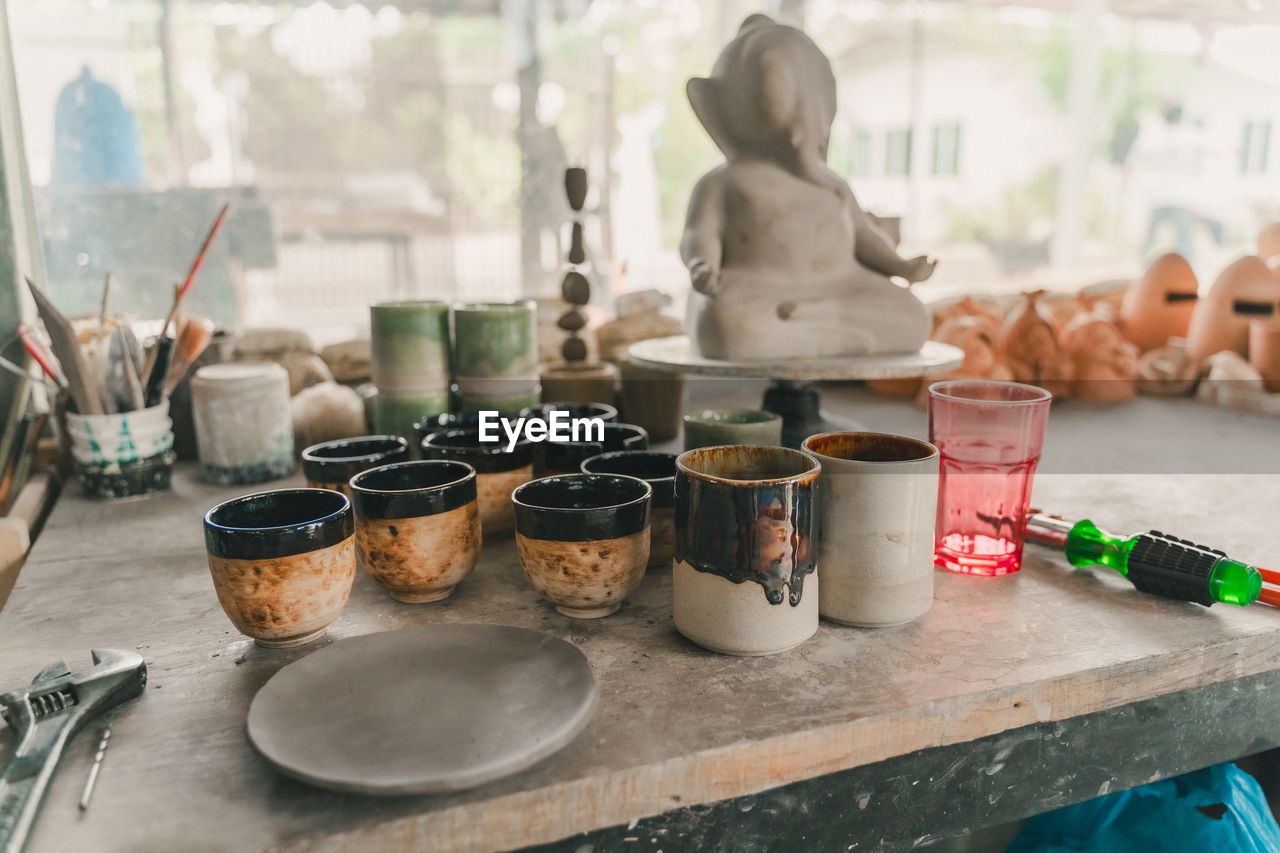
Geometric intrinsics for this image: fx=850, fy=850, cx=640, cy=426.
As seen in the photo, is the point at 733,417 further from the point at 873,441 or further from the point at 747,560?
the point at 747,560

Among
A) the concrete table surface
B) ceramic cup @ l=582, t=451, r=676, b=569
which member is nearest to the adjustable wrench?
the concrete table surface

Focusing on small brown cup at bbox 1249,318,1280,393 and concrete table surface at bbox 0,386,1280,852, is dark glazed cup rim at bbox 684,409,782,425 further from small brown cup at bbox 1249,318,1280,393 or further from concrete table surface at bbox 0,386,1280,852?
small brown cup at bbox 1249,318,1280,393

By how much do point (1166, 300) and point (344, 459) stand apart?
2580 mm

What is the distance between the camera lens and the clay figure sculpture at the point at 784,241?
1.44 m

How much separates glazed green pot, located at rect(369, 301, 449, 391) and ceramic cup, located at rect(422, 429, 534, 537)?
294mm

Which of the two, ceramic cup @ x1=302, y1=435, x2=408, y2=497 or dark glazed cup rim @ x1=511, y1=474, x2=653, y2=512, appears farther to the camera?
ceramic cup @ x1=302, y1=435, x2=408, y2=497

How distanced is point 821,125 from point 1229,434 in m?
1.35

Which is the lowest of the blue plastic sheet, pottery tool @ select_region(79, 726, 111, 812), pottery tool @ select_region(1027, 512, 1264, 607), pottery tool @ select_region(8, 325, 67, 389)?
the blue plastic sheet

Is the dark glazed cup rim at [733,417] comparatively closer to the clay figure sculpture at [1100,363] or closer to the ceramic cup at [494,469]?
the ceramic cup at [494,469]

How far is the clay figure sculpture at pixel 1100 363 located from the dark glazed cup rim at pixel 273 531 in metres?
2.21

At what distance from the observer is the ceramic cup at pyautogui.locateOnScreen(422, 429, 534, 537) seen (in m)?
1.11

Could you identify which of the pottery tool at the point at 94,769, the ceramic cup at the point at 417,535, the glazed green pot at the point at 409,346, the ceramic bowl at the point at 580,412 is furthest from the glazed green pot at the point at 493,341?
the pottery tool at the point at 94,769

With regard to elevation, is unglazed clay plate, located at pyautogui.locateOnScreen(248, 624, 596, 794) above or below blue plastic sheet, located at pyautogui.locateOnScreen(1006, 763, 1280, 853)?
above

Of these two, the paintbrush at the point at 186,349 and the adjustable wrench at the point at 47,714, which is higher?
the paintbrush at the point at 186,349
